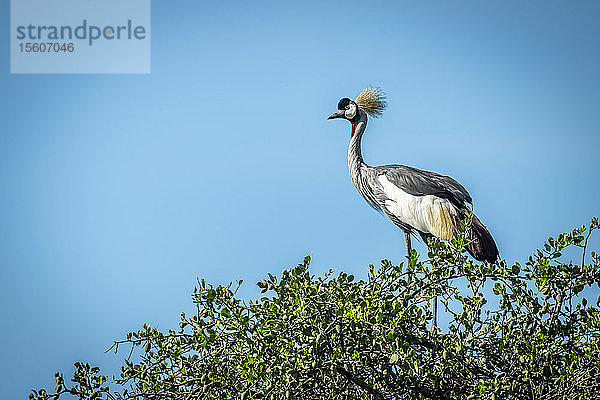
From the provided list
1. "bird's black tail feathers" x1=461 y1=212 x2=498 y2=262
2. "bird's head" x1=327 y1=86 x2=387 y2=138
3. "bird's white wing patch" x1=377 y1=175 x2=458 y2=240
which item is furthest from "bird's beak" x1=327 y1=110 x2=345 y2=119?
"bird's black tail feathers" x1=461 y1=212 x2=498 y2=262

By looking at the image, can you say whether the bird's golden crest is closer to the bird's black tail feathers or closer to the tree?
the bird's black tail feathers

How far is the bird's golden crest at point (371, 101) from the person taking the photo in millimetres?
3828

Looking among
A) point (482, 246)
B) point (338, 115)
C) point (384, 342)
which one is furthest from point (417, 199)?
point (384, 342)

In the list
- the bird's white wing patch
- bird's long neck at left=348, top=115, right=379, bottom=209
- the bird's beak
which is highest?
the bird's beak

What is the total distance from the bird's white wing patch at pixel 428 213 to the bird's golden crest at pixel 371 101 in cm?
54

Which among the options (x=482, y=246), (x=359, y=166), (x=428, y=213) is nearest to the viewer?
(x=482, y=246)

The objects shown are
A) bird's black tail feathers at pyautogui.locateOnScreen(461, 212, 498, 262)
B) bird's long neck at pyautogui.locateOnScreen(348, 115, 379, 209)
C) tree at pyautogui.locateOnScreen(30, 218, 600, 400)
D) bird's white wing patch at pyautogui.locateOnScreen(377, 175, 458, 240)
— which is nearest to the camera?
tree at pyautogui.locateOnScreen(30, 218, 600, 400)

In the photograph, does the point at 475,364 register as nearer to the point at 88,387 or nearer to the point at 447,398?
the point at 447,398

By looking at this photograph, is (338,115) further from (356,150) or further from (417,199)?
(417,199)

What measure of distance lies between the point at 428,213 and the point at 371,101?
708mm

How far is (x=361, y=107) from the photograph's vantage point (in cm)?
383


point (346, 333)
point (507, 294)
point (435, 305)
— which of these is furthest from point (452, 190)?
point (346, 333)

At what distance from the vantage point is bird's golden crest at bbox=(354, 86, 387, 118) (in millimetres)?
3828

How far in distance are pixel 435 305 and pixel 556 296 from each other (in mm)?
858
